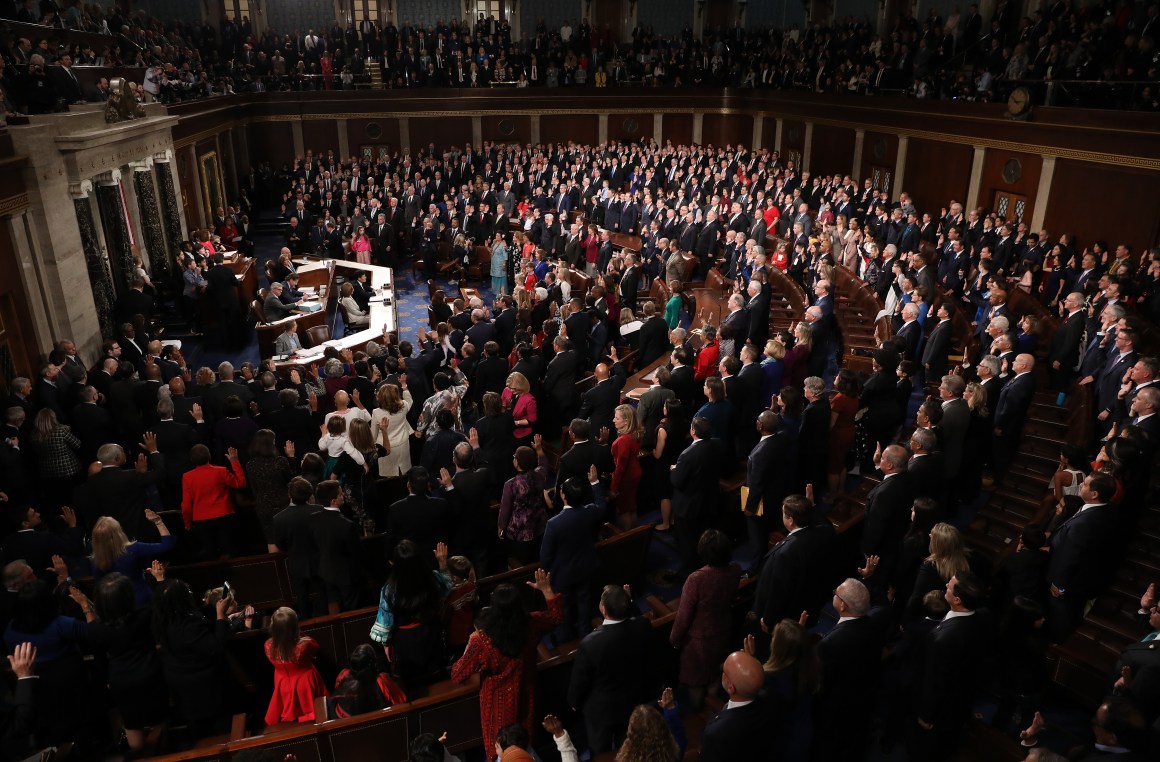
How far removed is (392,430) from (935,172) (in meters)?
15.5

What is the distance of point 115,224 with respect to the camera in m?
12.9

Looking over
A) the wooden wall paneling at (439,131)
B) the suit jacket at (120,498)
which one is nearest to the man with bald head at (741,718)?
the suit jacket at (120,498)

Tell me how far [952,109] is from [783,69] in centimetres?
962

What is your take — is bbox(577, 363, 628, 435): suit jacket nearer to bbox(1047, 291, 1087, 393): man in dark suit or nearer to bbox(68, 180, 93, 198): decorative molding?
→ bbox(1047, 291, 1087, 393): man in dark suit

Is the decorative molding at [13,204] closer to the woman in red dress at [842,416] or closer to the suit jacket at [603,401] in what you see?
the suit jacket at [603,401]

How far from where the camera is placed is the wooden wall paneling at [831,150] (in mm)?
21500

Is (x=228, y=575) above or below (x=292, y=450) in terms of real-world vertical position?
below

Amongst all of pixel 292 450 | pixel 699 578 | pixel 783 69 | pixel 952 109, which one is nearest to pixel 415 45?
pixel 783 69

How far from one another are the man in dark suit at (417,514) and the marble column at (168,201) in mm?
12491

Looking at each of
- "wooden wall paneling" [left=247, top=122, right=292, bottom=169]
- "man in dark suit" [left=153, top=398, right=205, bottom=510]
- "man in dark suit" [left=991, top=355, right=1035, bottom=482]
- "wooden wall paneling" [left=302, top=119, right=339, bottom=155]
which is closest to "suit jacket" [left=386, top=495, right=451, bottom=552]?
"man in dark suit" [left=153, top=398, right=205, bottom=510]

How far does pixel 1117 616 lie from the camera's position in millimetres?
5828

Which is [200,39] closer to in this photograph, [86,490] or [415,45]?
[415,45]

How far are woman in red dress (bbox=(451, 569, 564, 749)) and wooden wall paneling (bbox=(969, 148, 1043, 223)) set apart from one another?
14.8m

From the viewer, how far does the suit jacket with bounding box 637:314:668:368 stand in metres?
10.2
